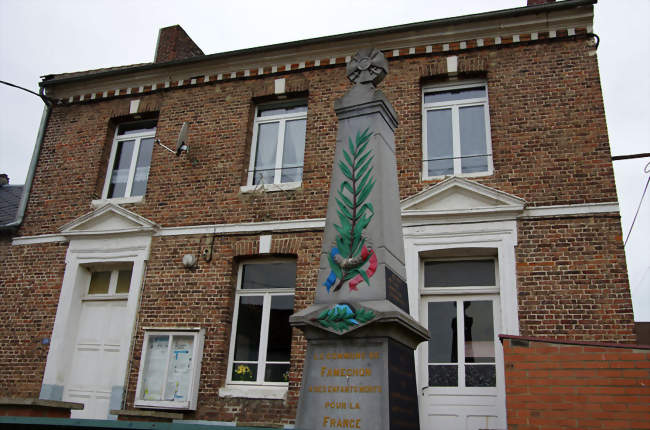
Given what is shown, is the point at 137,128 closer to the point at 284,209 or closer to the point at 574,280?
the point at 284,209

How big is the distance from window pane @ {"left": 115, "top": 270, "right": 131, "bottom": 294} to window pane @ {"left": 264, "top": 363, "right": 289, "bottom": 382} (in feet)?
9.50

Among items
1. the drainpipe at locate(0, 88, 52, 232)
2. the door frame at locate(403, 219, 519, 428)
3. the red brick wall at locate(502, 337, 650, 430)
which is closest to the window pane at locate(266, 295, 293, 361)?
the door frame at locate(403, 219, 519, 428)

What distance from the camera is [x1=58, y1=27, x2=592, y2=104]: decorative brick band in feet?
30.3

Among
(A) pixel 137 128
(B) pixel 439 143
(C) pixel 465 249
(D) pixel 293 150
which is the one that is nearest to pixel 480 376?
(C) pixel 465 249

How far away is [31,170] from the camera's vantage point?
11.4 metres

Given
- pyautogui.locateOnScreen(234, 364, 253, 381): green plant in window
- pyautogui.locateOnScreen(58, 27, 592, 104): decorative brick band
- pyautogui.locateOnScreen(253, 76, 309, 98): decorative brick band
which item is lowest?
pyautogui.locateOnScreen(234, 364, 253, 381): green plant in window

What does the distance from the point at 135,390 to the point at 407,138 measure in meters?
5.53

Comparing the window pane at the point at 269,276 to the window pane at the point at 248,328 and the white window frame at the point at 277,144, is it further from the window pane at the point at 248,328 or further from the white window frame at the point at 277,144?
the white window frame at the point at 277,144

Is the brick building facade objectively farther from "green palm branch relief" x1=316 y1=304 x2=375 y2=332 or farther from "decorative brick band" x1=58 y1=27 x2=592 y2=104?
"green palm branch relief" x1=316 y1=304 x2=375 y2=332

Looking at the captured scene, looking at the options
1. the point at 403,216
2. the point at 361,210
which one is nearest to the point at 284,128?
the point at 403,216

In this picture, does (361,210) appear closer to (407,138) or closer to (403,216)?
(403,216)

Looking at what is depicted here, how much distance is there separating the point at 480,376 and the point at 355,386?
377cm

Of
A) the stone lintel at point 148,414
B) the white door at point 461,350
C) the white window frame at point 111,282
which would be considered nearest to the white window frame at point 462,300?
the white door at point 461,350

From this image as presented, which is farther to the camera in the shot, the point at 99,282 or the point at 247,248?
the point at 99,282
